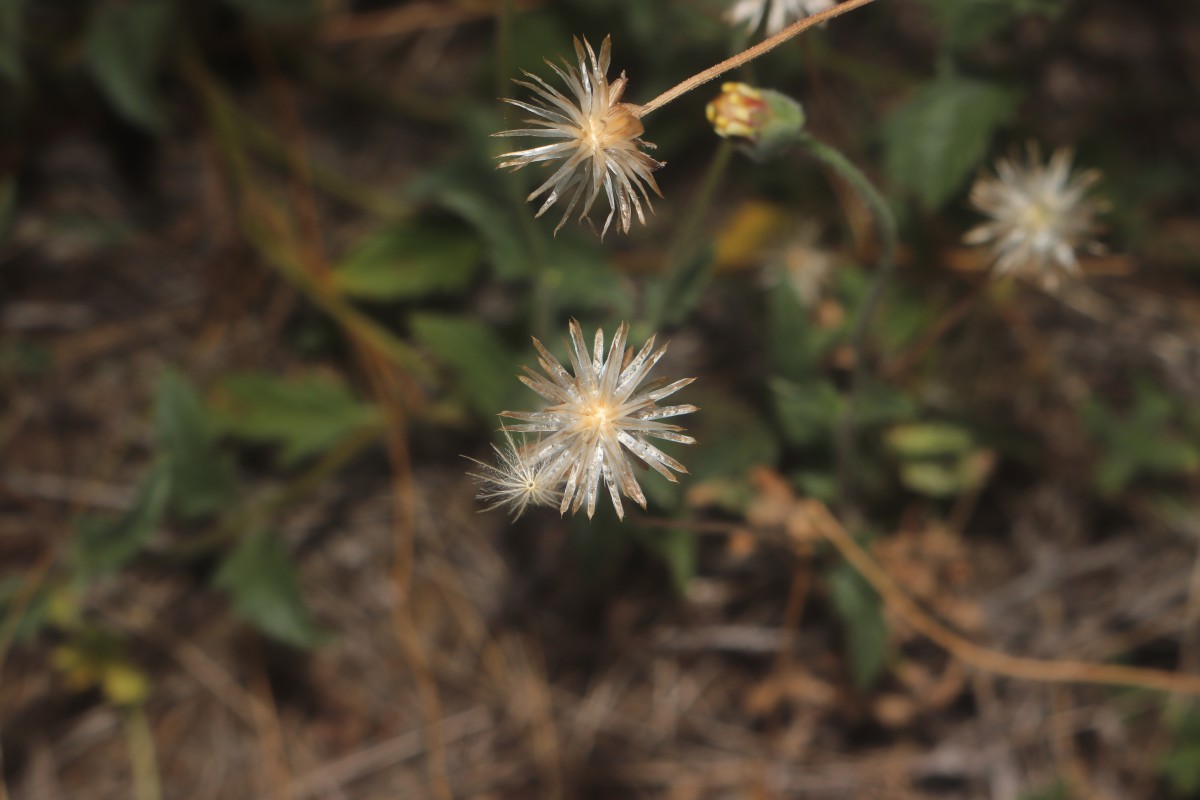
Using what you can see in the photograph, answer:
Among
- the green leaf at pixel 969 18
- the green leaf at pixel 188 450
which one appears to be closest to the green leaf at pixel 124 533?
the green leaf at pixel 188 450

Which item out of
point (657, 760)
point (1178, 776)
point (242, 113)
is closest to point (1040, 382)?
point (1178, 776)

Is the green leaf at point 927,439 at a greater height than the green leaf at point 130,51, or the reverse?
the green leaf at point 130,51

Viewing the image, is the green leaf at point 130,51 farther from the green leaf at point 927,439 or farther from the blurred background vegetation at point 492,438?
the green leaf at point 927,439

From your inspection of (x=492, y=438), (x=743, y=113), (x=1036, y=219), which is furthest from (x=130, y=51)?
(x=1036, y=219)

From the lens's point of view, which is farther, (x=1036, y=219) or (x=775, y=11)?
(x=1036, y=219)

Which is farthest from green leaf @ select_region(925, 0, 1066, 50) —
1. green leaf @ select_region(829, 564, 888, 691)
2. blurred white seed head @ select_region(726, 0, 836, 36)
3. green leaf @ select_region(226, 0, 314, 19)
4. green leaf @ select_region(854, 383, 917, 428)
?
green leaf @ select_region(226, 0, 314, 19)

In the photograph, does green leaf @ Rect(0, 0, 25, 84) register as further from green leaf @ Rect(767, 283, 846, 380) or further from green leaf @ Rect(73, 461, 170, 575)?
green leaf @ Rect(767, 283, 846, 380)

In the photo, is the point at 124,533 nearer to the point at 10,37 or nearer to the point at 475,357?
the point at 475,357
